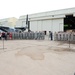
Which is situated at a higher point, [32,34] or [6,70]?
[32,34]

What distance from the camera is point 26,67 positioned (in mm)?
8594

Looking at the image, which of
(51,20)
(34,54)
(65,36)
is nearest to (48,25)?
(51,20)

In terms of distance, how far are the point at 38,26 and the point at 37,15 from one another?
3.25 m

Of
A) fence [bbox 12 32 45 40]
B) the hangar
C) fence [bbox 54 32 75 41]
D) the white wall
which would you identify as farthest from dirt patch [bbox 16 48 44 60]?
the white wall

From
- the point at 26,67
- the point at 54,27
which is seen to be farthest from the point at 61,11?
the point at 26,67

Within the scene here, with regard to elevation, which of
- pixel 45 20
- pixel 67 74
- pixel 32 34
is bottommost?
pixel 67 74

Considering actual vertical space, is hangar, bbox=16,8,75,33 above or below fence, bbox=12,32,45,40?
above

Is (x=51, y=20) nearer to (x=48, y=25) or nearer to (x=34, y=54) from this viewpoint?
(x=48, y=25)

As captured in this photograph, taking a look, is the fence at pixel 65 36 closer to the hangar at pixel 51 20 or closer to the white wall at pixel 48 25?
the hangar at pixel 51 20

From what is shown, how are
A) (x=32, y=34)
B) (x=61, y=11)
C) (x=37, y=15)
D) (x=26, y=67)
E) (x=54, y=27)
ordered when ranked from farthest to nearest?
1. (x=37, y=15)
2. (x=54, y=27)
3. (x=61, y=11)
4. (x=32, y=34)
5. (x=26, y=67)

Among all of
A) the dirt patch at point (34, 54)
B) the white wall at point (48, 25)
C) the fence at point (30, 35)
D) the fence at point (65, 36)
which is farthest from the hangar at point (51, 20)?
the dirt patch at point (34, 54)

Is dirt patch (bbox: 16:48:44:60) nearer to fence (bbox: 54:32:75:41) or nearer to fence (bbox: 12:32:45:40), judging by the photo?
fence (bbox: 54:32:75:41)

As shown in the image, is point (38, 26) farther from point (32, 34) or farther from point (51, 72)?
point (51, 72)

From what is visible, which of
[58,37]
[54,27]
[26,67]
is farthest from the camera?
[54,27]
